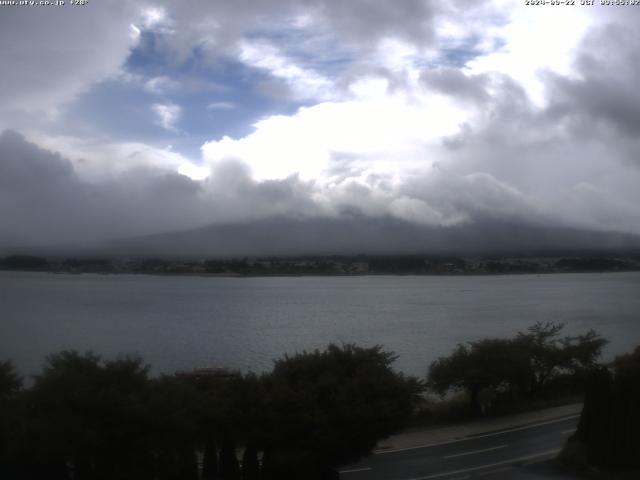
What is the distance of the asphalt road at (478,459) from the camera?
14008 mm

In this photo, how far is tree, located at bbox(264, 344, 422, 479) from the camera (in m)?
12.8

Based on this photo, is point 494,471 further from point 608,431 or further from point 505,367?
point 505,367

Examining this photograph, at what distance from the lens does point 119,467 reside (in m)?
10.6

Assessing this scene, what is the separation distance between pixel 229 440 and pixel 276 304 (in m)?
66.6

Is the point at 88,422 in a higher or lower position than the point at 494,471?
higher

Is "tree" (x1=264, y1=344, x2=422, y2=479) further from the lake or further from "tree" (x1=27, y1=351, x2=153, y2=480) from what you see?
the lake

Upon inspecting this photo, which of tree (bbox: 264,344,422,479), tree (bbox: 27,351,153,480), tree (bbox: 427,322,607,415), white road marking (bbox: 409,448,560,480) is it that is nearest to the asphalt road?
white road marking (bbox: 409,448,560,480)

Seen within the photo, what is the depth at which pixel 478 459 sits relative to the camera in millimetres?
15367

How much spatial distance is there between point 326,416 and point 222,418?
2.02 m

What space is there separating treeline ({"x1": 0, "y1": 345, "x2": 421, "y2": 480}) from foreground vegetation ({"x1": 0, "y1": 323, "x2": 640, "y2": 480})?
0.02 meters

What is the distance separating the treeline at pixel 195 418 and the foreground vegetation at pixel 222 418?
0.02 metres

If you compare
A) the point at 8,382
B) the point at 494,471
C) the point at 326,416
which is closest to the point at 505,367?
the point at 494,471

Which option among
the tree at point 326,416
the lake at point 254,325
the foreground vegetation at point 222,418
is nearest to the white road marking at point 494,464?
the foreground vegetation at point 222,418

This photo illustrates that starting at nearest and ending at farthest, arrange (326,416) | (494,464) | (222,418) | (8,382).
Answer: (8,382) < (222,418) < (326,416) < (494,464)
